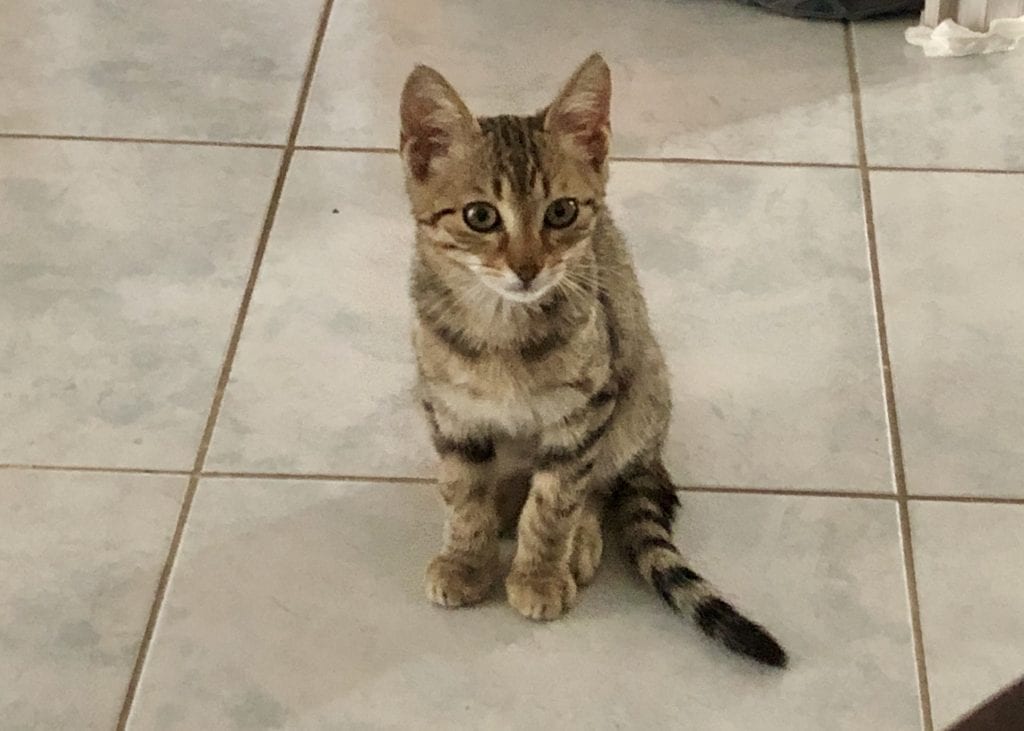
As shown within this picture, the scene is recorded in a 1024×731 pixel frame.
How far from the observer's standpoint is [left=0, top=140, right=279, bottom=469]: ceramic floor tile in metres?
1.41

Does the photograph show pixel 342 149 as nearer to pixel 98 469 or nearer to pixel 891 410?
pixel 98 469

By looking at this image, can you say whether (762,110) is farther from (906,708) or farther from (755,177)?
(906,708)

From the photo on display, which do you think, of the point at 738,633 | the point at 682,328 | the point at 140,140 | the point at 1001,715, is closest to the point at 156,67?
the point at 140,140

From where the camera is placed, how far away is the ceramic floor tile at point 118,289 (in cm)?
141

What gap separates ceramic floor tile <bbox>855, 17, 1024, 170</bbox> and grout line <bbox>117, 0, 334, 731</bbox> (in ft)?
2.65

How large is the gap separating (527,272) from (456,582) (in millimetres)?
335

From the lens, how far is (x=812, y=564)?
1.26 metres

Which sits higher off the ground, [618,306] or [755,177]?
[618,306]

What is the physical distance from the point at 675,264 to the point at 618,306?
41cm

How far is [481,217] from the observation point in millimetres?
1076

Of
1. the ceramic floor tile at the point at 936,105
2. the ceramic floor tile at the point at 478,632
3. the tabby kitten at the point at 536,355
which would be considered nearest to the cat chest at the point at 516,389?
the tabby kitten at the point at 536,355

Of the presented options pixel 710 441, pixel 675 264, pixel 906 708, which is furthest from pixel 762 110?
pixel 906 708

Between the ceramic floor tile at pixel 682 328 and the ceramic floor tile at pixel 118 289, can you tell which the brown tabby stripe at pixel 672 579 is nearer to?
the ceramic floor tile at pixel 682 328

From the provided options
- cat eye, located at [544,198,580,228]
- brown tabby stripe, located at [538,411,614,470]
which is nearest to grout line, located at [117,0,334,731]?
brown tabby stripe, located at [538,411,614,470]
